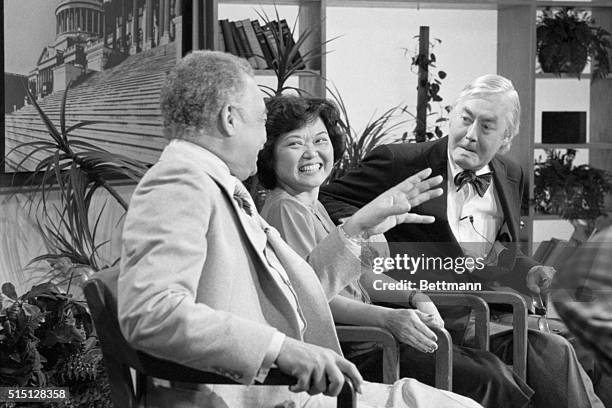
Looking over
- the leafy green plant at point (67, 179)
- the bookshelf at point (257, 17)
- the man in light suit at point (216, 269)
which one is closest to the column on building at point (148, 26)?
the bookshelf at point (257, 17)

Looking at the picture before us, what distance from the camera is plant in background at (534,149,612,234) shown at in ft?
17.3

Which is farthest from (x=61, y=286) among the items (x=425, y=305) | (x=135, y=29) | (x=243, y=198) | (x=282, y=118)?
(x=243, y=198)

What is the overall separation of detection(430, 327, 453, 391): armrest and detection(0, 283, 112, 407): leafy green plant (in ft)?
3.99

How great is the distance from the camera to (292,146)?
2602mm

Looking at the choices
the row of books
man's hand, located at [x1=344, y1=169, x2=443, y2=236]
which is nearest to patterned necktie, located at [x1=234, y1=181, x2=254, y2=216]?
man's hand, located at [x1=344, y1=169, x2=443, y2=236]

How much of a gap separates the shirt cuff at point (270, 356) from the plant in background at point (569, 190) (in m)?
3.94

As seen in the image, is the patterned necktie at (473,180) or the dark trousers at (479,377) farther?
the patterned necktie at (473,180)

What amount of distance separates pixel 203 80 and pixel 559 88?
4.21 m

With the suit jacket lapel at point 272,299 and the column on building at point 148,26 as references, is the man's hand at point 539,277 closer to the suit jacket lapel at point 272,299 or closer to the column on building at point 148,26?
the suit jacket lapel at point 272,299

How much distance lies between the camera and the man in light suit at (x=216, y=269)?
1535 millimetres

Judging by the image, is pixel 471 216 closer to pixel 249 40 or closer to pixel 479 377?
pixel 479 377

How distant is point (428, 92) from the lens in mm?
5188

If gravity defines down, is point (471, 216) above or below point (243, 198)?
below

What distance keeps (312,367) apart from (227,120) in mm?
498
